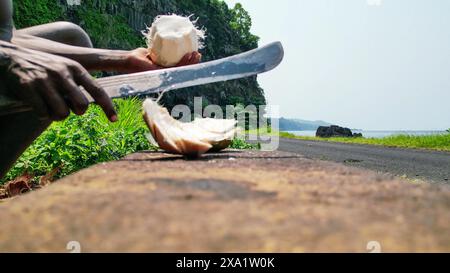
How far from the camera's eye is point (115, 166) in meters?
1.41

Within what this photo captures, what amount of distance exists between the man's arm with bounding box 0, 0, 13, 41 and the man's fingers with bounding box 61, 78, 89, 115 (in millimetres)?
730

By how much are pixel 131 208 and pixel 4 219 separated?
0.19 metres

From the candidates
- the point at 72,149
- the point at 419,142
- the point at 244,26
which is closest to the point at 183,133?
the point at 72,149

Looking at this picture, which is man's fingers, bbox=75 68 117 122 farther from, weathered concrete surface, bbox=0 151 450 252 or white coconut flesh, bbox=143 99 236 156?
weathered concrete surface, bbox=0 151 450 252

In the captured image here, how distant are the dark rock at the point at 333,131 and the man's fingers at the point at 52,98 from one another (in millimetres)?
22538

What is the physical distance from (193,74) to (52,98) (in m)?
0.74

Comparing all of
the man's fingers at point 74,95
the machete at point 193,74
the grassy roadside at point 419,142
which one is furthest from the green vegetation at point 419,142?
the man's fingers at point 74,95

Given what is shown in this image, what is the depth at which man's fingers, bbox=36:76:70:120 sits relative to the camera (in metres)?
1.40

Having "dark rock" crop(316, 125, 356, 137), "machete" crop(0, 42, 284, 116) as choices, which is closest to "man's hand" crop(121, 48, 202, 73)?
"machete" crop(0, 42, 284, 116)

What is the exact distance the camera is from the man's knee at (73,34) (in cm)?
237

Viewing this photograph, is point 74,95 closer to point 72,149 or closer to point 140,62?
point 140,62

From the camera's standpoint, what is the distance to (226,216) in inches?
28.0

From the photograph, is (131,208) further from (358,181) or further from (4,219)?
(358,181)
